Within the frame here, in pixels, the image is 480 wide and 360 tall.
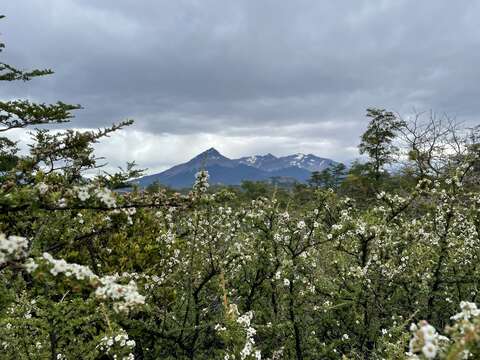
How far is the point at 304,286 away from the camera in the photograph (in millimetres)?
9570

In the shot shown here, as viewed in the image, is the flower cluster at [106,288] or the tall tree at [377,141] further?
the tall tree at [377,141]

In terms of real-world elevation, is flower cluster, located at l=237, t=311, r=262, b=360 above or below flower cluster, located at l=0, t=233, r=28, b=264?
below

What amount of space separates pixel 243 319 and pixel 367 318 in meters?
5.08

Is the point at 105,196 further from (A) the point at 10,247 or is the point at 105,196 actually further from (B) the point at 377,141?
(B) the point at 377,141

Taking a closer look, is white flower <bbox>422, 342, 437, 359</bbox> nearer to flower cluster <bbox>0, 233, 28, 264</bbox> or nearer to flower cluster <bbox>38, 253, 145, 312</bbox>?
flower cluster <bbox>38, 253, 145, 312</bbox>

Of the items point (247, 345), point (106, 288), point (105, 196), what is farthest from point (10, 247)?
point (247, 345)

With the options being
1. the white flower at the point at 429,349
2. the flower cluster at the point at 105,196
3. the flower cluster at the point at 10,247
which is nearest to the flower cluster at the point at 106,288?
the flower cluster at the point at 10,247

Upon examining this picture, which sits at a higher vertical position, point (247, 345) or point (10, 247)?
point (10, 247)

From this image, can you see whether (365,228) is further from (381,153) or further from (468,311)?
(381,153)

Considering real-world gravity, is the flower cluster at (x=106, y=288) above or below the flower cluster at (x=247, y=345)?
above

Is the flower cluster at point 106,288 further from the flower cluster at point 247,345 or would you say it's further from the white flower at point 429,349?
the flower cluster at point 247,345

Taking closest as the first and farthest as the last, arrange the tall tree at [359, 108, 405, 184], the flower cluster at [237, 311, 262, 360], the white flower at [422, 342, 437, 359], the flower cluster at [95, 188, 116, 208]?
the white flower at [422, 342, 437, 359] < the flower cluster at [95, 188, 116, 208] < the flower cluster at [237, 311, 262, 360] < the tall tree at [359, 108, 405, 184]

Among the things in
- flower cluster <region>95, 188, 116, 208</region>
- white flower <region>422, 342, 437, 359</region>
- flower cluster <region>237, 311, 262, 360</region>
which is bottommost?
flower cluster <region>237, 311, 262, 360</region>

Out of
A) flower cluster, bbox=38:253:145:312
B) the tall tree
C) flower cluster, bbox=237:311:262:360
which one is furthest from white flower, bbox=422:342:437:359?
the tall tree
